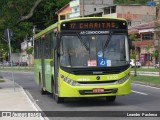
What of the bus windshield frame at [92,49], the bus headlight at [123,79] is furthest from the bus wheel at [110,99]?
the bus windshield frame at [92,49]

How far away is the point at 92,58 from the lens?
16734mm

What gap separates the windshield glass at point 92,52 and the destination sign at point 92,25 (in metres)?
0.33

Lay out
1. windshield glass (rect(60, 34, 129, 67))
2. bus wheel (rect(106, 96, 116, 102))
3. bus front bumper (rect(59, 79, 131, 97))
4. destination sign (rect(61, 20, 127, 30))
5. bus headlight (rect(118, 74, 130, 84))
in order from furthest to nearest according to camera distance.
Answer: bus wheel (rect(106, 96, 116, 102)), destination sign (rect(61, 20, 127, 30)), bus headlight (rect(118, 74, 130, 84)), windshield glass (rect(60, 34, 129, 67)), bus front bumper (rect(59, 79, 131, 97))

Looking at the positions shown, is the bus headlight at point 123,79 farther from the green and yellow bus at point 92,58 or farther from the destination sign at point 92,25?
the destination sign at point 92,25

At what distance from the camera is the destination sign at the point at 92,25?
17.1 m

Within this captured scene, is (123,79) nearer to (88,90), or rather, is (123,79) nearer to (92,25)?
(88,90)

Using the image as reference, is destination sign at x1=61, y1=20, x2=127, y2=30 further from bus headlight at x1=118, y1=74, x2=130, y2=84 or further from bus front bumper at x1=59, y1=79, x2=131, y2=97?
bus front bumper at x1=59, y1=79, x2=131, y2=97

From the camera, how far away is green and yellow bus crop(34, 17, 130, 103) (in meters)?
16.6

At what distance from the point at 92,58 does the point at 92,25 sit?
128 cm

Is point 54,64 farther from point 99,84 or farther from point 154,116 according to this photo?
point 154,116

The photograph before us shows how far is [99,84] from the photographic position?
16.6m

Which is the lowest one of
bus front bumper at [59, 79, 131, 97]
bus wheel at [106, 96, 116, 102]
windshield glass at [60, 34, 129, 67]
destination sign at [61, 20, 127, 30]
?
bus wheel at [106, 96, 116, 102]

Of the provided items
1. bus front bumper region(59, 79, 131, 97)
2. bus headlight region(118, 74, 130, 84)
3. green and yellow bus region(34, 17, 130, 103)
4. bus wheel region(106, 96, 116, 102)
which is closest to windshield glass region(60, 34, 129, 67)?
green and yellow bus region(34, 17, 130, 103)

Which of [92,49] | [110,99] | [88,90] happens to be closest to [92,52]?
[92,49]
